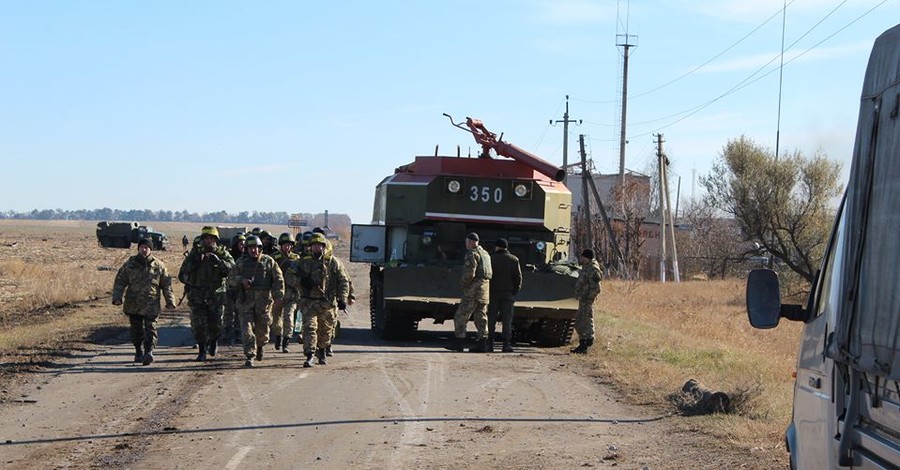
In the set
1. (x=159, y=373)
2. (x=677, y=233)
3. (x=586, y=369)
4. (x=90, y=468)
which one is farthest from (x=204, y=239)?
(x=677, y=233)

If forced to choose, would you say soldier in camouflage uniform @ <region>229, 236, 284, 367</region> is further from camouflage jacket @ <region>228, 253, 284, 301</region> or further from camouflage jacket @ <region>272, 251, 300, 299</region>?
camouflage jacket @ <region>272, 251, 300, 299</region>

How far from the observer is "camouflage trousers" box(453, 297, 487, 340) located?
1769 centimetres

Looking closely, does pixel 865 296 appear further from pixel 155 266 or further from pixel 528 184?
pixel 528 184

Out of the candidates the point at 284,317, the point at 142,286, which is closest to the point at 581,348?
the point at 284,317

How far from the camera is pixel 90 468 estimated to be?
8.43 meters

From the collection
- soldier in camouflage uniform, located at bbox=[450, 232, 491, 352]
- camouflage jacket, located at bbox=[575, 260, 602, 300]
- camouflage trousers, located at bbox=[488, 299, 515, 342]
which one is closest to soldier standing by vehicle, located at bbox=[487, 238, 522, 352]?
camouflage trousers, located at bbox=[488, 299, 515, 342]

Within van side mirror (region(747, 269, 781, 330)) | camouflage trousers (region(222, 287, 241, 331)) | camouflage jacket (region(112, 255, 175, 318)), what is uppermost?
van side mirror (region(747, 269, 781, 330))

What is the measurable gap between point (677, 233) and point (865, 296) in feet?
228

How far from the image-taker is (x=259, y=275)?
15625 mm

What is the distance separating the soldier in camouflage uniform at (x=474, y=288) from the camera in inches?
686

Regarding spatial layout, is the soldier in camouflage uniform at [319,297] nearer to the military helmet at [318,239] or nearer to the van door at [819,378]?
the military helmet at [318,239]

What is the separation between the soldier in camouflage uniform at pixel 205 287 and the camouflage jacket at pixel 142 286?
17.2 inches

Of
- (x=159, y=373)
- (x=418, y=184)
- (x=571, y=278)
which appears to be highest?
(x=418, y=184)

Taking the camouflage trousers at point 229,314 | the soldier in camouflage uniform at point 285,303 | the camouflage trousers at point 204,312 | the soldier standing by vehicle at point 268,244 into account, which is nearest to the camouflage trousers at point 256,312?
the camouflage trousers at point 204,312
